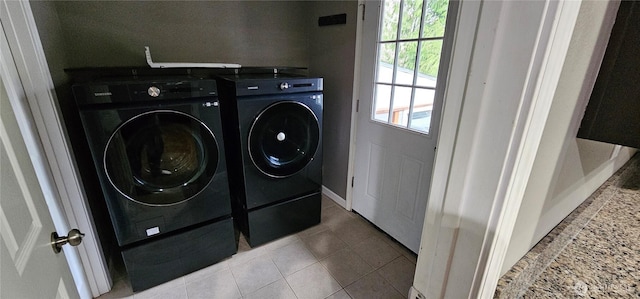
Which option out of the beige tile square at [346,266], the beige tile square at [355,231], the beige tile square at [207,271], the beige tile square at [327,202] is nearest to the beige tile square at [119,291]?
the beige tile square at [207,271]

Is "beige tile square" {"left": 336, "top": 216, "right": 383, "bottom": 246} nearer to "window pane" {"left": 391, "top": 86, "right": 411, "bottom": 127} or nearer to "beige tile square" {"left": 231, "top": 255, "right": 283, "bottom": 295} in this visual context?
"beige tile square" {"left": 231, "top": 255, "right": 283, "bottom": 295}

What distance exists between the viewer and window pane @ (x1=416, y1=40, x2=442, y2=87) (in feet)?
5.16

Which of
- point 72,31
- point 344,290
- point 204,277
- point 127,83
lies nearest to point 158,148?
point 127,83

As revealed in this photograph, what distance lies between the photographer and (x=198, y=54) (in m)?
2.10

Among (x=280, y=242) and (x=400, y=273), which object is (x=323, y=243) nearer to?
(x=280, y=242)

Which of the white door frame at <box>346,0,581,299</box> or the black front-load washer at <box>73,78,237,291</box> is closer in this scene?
the white door frame at <box>346,0,581,299</box>

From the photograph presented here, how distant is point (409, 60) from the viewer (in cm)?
173

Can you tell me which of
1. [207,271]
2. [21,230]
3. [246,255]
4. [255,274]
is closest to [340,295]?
[255,274]

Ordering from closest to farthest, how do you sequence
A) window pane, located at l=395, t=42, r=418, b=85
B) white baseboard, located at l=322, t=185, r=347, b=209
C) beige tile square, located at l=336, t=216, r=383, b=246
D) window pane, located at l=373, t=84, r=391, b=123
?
1. window pane, located at l=395, t=42, r=418, b=85
2. window pane, located at l=373, t=84, r=391, b=123
3. beige tile square, located at l=336, t=216, r=383, b=246
4. white baseboard, located at l=322, t=185, r=347, b=209

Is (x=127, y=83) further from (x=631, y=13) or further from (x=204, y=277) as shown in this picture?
(x=631, y=13)

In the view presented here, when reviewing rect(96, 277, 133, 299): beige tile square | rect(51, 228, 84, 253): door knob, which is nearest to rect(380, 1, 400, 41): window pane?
rect(51, 228, 84, 253): door knob

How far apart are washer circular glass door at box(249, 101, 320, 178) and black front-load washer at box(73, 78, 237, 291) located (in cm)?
24

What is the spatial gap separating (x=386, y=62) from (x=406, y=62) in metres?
0.17

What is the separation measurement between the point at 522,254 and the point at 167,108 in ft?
4.99
